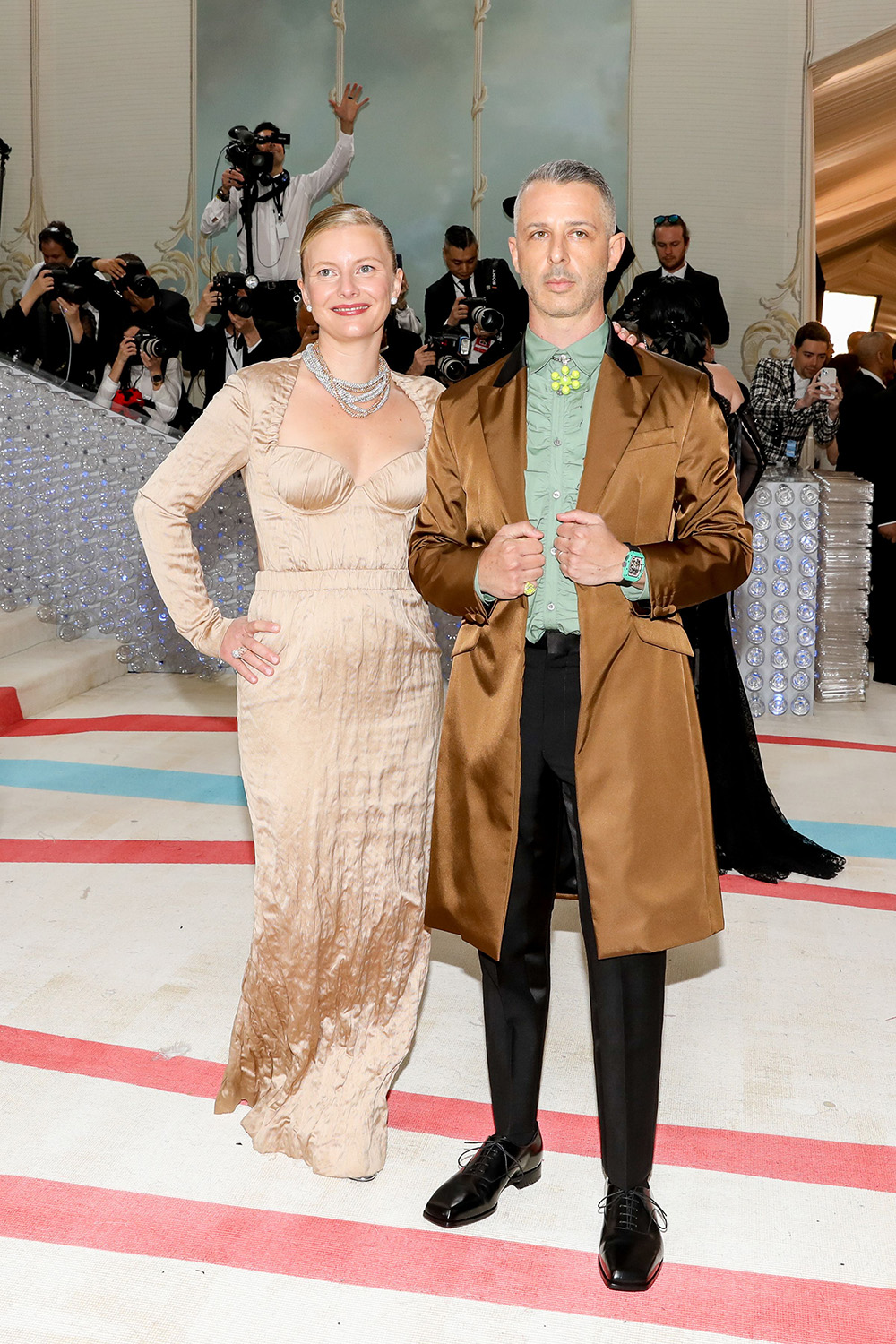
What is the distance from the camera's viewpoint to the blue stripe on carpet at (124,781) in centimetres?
421

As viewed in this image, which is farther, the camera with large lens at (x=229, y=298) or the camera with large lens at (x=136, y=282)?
the camera with large lens at (x=136, y=282)

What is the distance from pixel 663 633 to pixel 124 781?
2.95m

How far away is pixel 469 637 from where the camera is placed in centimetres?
185

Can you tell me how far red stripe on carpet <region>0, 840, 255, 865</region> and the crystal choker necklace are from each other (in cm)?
184

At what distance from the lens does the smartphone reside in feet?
18.5

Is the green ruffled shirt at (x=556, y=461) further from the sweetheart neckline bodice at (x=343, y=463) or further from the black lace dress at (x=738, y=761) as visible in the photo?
the black lace dress at (x=738, y=761)

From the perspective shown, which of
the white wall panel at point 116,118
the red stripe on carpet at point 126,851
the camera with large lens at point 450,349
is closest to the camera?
the red stripe on carpet at point 126,851

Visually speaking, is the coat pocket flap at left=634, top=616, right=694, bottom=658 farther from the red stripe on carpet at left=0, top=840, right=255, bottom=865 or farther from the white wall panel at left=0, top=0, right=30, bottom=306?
the white wall panel at left=0, top=0, right=30, bottom=306

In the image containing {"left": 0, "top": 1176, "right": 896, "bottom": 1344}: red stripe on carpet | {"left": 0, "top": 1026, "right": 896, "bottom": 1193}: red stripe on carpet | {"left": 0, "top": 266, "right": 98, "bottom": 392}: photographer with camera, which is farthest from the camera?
{"left": 0, "top": 266, "right": 98, "bottom": 392}: photographer with camera

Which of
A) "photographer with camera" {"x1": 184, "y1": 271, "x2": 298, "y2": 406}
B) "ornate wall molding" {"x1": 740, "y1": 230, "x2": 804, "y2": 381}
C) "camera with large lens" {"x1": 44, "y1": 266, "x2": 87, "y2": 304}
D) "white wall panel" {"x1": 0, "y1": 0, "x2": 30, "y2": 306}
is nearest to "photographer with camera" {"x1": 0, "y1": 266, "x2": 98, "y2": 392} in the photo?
"camera with large lens" {"x1": 44, "y1": 266, "x2": 87, "y2": 304}

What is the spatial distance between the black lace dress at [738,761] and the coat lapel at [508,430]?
1.41m

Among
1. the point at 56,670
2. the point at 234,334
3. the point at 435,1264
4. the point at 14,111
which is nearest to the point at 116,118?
the point at 14,111

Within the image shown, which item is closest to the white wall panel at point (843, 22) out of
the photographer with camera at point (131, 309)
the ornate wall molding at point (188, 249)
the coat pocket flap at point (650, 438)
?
the ornate wall molding at point (188, 249)

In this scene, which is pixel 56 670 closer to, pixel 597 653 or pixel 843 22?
pixel 597 653
